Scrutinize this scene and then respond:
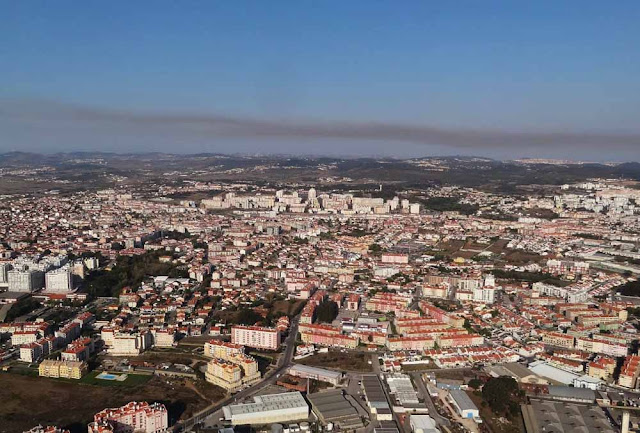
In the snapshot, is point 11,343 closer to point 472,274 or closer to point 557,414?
point 557,414

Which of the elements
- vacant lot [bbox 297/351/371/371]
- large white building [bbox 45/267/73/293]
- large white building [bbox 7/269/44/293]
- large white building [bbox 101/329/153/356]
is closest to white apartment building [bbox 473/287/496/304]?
vacant lot [bbox 297/351/371/371]

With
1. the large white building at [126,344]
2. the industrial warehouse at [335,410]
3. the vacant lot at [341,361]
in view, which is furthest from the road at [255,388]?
the large white building at [126,344]

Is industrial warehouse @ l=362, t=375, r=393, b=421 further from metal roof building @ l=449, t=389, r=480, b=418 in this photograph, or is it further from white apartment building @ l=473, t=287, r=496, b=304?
white apartment building @ l=473, t=287, r=496, b=304

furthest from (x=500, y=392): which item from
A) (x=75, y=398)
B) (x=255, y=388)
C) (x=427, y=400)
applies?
(x=75, y=398)

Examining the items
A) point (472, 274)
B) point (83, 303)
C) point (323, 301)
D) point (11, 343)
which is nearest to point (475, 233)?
point (472, 274)

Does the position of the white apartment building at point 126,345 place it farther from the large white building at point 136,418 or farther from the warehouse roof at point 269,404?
the warehouse roof at point 269,404

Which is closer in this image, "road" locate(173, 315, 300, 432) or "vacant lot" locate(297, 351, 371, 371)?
"road" locate(173, 315, 300, 432)
